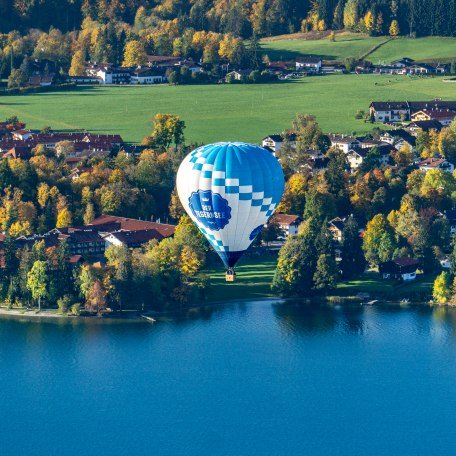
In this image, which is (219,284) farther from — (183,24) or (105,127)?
(183,24)

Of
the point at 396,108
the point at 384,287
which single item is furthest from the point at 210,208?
the point at 396,108

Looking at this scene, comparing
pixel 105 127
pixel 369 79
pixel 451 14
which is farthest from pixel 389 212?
pixel 451 14

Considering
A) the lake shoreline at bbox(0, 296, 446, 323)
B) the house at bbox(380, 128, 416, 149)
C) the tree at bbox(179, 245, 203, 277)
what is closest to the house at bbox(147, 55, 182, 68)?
the house at bbox(380, 128, 416, 149)

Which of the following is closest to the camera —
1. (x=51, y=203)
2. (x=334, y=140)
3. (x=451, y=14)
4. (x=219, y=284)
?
(x=219, y=284)

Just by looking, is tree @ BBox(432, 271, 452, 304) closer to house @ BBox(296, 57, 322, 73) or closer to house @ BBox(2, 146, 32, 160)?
house @ BBox(2, 146, 32, 160)

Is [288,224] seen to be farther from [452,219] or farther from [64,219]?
[64,219]

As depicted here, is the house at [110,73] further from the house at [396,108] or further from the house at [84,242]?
the house at [84,242]
